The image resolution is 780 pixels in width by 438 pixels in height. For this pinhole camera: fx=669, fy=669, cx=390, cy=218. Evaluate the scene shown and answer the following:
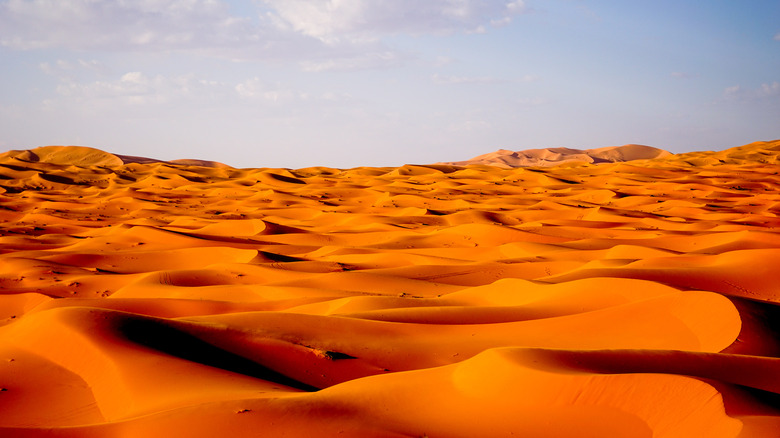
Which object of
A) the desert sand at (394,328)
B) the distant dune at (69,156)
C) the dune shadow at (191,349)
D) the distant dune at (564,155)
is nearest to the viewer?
the desert sand at (394,328)

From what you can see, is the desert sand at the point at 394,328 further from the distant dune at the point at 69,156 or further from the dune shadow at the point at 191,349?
the distant dune at the point at 69,156

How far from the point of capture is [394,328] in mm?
7156

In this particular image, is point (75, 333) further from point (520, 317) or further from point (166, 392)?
point (520, 317)

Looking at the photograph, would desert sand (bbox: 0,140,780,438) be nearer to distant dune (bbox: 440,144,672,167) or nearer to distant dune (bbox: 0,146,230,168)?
distant dune (bbox: 0,146,230,168)

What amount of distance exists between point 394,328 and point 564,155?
299ft

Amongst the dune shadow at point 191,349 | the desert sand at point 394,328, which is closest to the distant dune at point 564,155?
the desert sand at point 394,328

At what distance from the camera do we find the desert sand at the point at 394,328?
4.21 meters

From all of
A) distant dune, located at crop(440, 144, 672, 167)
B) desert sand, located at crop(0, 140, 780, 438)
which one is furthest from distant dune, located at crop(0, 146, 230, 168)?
distant dune, located at crop(440, 144, 672, 167)

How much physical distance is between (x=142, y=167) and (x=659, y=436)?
44.9 meters

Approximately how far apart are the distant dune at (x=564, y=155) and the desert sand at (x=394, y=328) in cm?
6748

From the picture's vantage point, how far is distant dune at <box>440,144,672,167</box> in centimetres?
8756

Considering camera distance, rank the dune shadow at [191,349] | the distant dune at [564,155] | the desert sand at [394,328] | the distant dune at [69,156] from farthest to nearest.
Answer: the distant dune at [564,155] → the distant dune at [69,156] → the dune shadow at [191,349] → the desert sand at [394,328]

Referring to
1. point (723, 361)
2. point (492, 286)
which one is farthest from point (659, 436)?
point (492, 286)

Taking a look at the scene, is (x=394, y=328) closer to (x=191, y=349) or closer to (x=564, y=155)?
(x=191, y=349)
